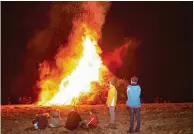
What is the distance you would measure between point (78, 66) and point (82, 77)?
48.3 inches

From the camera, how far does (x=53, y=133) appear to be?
40.7 ft

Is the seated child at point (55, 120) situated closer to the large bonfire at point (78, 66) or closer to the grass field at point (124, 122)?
the grass field at point (124, 122)

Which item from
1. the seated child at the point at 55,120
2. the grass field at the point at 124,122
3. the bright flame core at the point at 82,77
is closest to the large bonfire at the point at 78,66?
the bright flame core at the point at 82,77

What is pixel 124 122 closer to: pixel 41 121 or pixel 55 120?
pixel 55 120

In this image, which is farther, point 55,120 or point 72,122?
point 55,120

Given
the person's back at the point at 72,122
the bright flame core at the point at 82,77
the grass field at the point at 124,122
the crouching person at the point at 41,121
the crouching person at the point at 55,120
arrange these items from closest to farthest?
the person's back at the point at 72,122, the grass field at the point at 124,122, the crouching person at the point at 41,121, the crouching person at the point at 55,120, the bright flame core at the point at 82,77

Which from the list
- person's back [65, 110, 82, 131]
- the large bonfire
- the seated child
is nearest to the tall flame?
the large bonfire

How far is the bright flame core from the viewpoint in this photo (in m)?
23.2

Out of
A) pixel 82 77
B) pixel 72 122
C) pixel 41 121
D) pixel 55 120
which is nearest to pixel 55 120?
pixel 55 120

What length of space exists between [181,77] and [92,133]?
81.1 ft

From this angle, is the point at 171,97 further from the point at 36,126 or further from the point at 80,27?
the point at 36,126

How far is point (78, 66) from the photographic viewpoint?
24.5 metres

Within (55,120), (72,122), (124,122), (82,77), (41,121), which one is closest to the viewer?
(72,122)

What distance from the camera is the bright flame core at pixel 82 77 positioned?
23.2 metres
